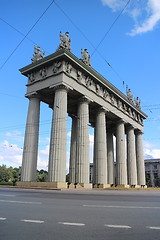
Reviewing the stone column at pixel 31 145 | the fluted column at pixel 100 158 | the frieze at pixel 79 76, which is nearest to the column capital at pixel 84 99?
the frieze at pixel 79 76

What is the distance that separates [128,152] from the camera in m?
46.9

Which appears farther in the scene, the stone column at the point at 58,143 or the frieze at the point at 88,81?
the frieze at the point at 88,81

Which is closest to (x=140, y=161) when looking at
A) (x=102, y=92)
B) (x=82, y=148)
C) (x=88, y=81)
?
(x=102, y=92)

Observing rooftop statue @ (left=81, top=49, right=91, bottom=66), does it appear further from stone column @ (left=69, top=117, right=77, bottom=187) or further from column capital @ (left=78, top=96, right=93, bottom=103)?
stone column @ (left=69, top=117, right=77, bottom=187)

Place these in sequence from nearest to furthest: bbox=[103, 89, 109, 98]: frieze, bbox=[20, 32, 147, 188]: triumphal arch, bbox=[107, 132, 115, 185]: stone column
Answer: bbox=[20, 32, 147, 188]: triumphal arch
bbox=[103, 89, 109, 98]: frieze
bbox=[107, 132, 115, 185]: stone column

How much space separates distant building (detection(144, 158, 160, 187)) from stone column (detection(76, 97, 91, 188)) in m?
82.6

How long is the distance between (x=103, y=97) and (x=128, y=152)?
1577 centimetres

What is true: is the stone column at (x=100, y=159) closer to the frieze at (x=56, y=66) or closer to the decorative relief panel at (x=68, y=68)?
the decorative relief panel at (x=68, y=68)

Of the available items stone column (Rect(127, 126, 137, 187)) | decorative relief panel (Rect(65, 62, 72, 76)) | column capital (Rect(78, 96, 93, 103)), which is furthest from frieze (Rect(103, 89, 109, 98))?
stone column (Rect(127, 126, 137, 187))

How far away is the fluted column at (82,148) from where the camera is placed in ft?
97.0

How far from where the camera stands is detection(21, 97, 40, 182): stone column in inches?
1147

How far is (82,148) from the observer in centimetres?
3061

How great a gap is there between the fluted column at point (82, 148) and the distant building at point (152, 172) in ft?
271

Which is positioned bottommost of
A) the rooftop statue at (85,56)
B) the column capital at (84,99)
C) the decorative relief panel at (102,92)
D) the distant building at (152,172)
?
the distant building at (152,172)
